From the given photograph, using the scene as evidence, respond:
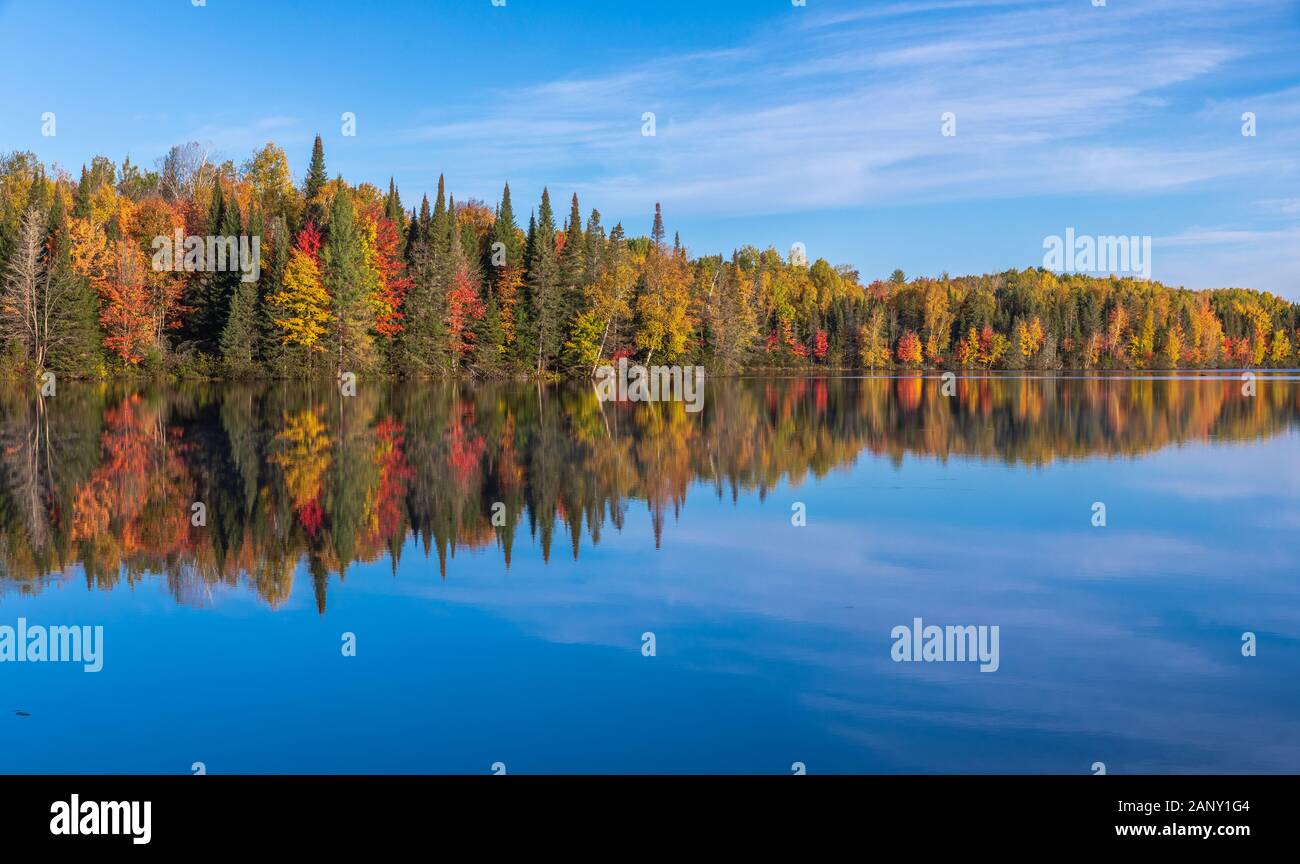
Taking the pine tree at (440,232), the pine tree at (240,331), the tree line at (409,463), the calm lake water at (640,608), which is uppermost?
the pine tree at (440,232)

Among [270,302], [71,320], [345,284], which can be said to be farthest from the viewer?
[270,302]

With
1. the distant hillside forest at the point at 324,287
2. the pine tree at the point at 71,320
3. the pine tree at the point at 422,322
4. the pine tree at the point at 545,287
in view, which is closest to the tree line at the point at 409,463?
the pine tree at the point at 71,320

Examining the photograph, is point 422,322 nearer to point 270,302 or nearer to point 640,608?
point 270,302

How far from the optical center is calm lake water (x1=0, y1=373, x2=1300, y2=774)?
736cm

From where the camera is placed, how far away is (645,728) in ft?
24.9

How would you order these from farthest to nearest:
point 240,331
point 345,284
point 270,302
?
1. point 270,302
2. point 240,331
3. point 345,284

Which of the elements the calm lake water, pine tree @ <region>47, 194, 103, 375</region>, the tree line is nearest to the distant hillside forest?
pine tree @ <region>47, 194, 103, 375</region>

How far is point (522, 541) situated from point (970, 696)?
734 cm

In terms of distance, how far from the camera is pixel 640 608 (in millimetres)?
11055

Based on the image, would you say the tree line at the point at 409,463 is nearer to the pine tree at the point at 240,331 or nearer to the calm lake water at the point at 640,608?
the calm lake water at the point at 640,608

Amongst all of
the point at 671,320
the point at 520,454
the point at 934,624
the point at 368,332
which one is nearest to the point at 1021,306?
the point at 671,320

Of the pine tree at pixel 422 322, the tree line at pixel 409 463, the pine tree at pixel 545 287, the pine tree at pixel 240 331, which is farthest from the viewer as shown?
the pine tree at pixel 545 287

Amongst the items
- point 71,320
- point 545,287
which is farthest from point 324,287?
point 545,287

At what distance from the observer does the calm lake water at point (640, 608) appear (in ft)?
24.1
